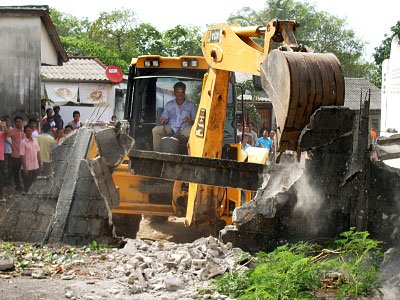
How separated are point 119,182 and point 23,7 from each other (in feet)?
39.1

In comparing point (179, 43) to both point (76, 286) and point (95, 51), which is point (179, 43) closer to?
point (95, 51)

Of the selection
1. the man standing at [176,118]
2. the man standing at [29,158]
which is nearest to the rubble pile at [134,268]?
the man standing at [176,118]

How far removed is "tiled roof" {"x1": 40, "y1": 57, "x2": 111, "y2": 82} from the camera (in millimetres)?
33938

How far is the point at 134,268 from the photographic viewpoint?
7.87 meters

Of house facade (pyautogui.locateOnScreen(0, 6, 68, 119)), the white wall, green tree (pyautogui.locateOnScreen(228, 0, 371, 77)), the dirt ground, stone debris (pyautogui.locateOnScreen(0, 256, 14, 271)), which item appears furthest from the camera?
green tree (pyautogui.locateOnScreen(228, 0, 371, 77))

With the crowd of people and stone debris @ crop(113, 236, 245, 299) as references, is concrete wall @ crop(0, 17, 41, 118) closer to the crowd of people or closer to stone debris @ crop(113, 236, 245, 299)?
the crowd of people

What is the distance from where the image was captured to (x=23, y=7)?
2139 centimetres

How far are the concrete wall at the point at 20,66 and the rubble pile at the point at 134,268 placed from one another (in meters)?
13.0

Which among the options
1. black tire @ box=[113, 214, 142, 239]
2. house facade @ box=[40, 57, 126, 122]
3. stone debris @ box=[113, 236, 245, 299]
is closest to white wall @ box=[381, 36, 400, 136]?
black tire @ box=[113, 214, 142, 239]

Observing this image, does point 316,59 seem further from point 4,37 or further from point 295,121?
point 4,37

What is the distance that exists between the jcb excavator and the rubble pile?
0.96 meters

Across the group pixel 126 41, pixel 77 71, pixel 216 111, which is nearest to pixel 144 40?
pixel 126 41

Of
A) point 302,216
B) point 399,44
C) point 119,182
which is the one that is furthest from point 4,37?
point 302,216

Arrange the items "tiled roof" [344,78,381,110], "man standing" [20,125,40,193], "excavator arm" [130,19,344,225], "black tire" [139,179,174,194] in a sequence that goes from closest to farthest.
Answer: "excavator arm" [130,19,344,225], "black tire" [139,179,174,194], "man standing" [20,125,40,193], "tiled roof" [344,78,381,110]
